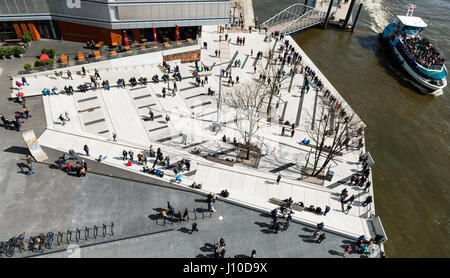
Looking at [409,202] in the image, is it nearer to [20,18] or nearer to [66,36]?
[66,36]

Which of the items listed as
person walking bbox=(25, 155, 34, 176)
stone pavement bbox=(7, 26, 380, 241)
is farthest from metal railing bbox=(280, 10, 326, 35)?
person walking bbox=(25, 155, 34, 176)

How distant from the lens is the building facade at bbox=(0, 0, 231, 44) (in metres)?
39.4

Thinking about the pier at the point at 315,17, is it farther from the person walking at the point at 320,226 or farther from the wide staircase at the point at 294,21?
the person walking at the point at 320,226

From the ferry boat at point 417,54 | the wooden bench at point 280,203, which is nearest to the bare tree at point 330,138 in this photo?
the wooden bench at point 280,203

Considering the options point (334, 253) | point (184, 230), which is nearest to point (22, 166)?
point (184, 230)

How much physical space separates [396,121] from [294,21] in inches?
1158

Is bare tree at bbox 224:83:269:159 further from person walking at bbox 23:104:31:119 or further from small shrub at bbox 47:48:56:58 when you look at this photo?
small shrub at bbox 47:48:56:58

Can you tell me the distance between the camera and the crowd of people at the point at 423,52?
156ft

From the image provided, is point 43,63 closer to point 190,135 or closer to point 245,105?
point 190,135

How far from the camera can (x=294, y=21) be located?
58312 millimetres

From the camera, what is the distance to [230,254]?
22.3 meters

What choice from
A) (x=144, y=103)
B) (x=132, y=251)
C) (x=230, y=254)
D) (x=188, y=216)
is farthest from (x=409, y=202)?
(x=144, y=103)

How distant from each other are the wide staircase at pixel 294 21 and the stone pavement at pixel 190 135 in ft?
66.1

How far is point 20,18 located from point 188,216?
38.2 metres
